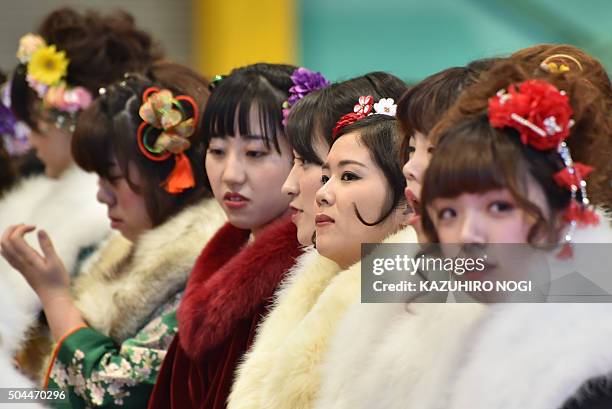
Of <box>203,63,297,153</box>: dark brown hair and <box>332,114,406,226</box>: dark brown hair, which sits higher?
<box>332,114,406,226</box>: dark brown hair

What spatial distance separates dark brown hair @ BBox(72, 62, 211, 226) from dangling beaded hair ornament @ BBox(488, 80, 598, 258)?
1.31 m

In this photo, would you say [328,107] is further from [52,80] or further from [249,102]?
[52,80]

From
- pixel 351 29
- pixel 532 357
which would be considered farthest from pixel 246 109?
pixel 351 29

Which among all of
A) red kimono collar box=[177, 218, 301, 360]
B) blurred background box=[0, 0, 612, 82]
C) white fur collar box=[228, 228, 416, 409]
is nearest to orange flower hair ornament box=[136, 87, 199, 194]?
red kimono collar box=[177, 218, 301, 360]

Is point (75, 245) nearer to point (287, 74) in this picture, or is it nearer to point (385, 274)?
point (287, 74)

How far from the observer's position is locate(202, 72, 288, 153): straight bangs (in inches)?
89.8

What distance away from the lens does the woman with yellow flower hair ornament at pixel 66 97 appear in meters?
3.13

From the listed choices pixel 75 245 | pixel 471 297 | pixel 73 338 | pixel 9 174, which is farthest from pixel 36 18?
pixel 471 297

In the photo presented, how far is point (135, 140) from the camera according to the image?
2.72 m

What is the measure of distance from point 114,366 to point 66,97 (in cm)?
105

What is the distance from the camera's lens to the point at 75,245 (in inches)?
123

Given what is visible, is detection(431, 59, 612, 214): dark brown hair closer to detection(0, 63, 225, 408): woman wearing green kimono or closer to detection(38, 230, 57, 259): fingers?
detection(0, 63, 225, 408): woman wearing green kimono

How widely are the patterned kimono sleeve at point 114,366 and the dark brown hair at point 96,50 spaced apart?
97 centimetres

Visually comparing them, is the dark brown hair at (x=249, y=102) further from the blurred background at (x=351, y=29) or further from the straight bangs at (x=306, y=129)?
the blurred background at (x=351, y=29)
